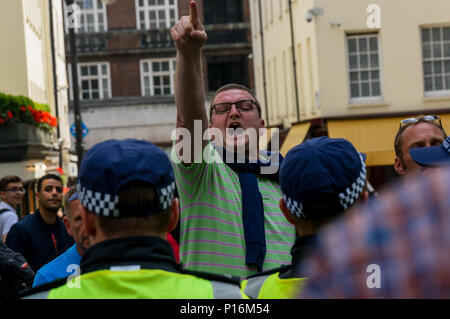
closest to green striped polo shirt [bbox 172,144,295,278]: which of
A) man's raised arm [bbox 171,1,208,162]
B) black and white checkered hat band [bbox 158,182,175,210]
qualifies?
man's raised arm [bbox 171,1,208,162]

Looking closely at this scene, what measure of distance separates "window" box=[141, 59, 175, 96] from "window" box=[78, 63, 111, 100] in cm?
196

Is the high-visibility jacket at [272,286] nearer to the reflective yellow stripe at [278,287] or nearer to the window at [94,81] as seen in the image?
the reflective yellow stripe at [278,287]

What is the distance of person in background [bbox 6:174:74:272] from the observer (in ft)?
23.4

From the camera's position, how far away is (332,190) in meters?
2.59

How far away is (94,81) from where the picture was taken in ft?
154

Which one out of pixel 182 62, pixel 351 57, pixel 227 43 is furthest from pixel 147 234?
pixel 227 43

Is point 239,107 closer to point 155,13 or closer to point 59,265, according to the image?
point 59,265

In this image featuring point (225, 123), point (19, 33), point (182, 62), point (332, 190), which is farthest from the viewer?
point (19, 33)

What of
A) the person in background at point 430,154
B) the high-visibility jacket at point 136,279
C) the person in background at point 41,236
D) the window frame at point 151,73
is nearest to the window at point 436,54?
the person in background at point 41,236

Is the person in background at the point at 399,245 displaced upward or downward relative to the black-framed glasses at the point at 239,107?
downward

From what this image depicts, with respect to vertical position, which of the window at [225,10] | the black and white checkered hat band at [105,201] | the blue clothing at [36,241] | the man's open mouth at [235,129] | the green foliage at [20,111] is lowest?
the blue clothing at [36,241]

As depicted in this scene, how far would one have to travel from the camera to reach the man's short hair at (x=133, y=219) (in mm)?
2312
